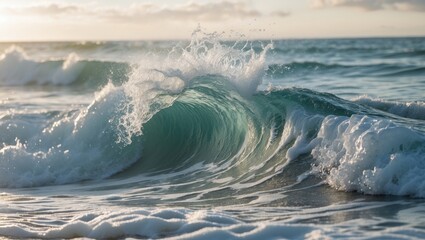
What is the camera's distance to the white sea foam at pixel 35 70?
33156mm

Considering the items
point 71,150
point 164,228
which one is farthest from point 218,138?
point 164,228

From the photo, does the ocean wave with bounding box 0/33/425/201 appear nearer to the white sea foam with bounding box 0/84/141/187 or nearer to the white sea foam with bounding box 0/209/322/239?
the white sea foam with bounding box 0/84/141/187

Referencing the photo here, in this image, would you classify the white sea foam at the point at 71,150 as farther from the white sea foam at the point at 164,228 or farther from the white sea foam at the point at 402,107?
the white sea foam at the point at 402,107

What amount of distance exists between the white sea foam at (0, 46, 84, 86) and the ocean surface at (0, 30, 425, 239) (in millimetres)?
16748

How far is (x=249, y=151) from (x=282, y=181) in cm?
202

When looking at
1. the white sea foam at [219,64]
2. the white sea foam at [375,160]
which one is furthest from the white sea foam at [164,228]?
the white sea foam at [219,64]

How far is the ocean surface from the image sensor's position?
21.8 feet

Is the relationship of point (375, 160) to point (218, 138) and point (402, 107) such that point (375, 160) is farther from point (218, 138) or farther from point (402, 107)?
point (402, 107)

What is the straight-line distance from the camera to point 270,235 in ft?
20.0

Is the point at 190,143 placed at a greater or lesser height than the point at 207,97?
lesser

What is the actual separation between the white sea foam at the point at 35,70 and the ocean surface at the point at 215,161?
16.7m

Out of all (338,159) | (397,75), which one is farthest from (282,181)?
(397,75)

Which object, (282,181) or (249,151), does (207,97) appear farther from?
(282,181)

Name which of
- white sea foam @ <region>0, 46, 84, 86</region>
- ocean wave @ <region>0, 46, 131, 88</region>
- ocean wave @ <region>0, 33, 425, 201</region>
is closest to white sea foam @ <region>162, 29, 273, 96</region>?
ocean wave @ <region>0, 33, 425, 201</region>
